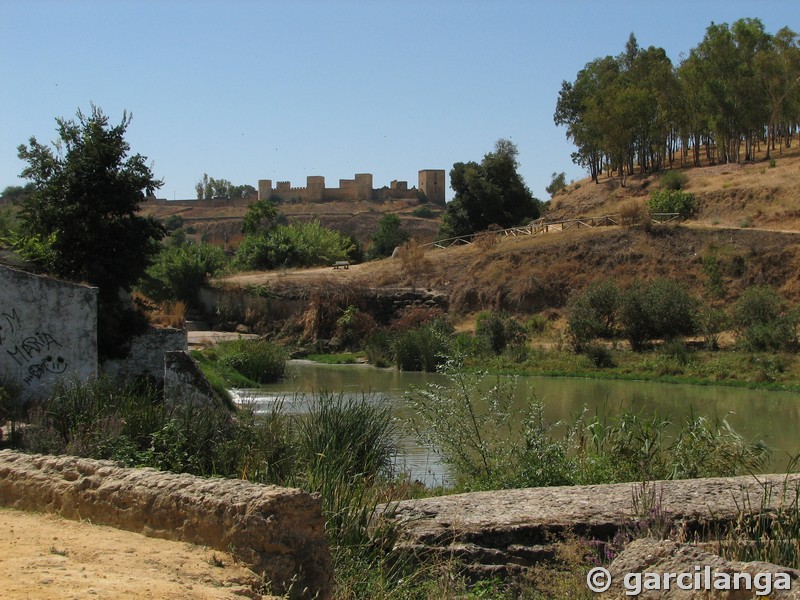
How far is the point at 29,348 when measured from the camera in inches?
667

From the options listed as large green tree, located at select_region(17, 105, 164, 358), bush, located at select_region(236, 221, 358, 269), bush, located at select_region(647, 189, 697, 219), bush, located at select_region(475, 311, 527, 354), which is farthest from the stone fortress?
large green tree, located at select_region(17, 105, 164, 358)


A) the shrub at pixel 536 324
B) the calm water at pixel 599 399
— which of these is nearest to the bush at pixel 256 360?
the calm water at pixel 599 399

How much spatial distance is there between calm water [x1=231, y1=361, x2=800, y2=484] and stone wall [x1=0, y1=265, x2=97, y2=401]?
370 cm

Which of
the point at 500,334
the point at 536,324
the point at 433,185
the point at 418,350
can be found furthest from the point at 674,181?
the point at 433,185

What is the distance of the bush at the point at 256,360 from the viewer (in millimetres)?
30656

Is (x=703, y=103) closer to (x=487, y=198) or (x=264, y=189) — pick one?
(x=487, y=198)

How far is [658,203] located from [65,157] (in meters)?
36.2

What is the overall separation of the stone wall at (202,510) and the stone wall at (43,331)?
9162 mm

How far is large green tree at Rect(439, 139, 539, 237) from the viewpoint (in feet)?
206

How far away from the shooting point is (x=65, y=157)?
2119 cm

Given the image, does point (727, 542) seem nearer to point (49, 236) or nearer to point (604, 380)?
point (49, 236)

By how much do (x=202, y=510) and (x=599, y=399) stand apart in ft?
67.0

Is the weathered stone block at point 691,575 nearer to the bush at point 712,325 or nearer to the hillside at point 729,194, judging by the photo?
the bush at point 712,325

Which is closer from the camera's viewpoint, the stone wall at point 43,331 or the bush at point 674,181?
the stone wall at point 43,331
